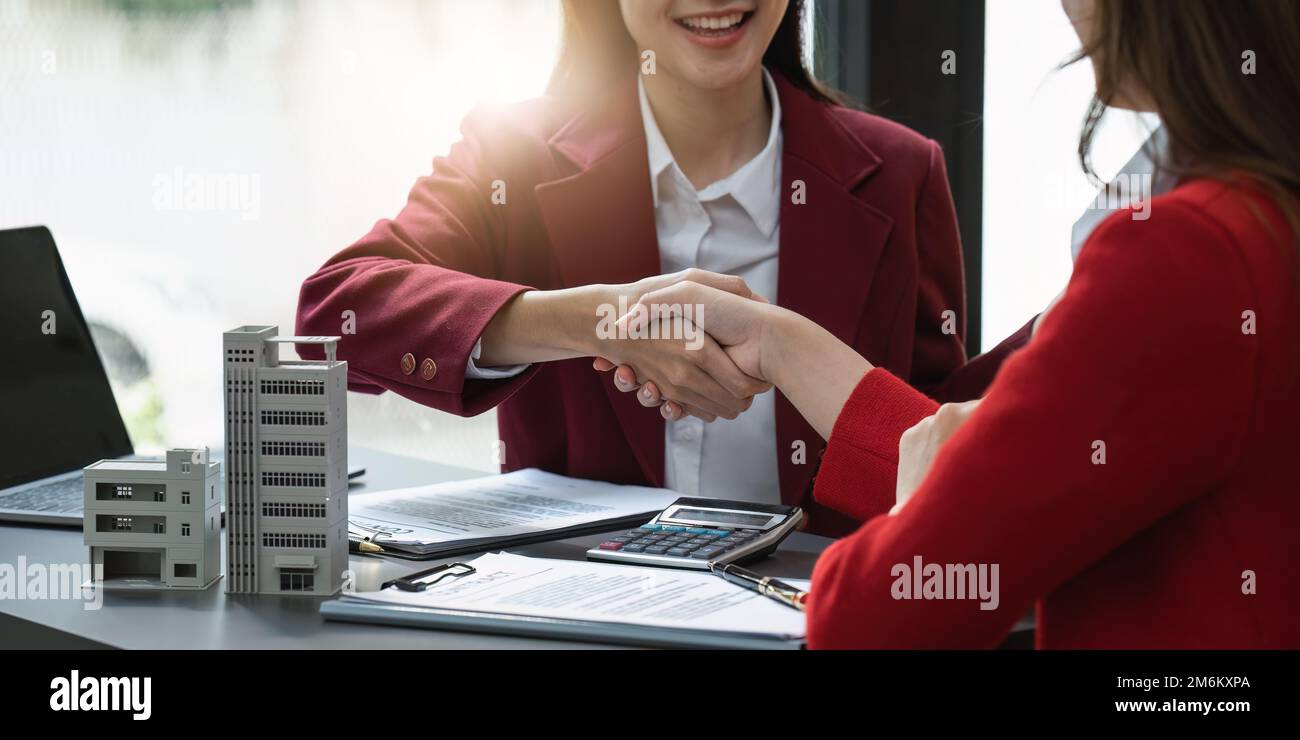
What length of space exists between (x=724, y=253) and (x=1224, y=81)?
926mm

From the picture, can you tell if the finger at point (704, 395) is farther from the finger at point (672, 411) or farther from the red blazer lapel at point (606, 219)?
the red blazer lapel at point (606, 219)

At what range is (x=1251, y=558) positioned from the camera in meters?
0.77

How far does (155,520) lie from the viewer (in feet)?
3.55

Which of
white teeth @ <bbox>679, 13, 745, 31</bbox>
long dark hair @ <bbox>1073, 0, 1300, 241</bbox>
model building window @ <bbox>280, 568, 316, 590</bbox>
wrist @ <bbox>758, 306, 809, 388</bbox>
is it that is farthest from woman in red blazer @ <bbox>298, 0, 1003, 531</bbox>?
long dark hair @ <bbox>1073, 0, 1300, 241</bbox>

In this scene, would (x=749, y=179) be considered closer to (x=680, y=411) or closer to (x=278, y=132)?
(x=680, y=411)

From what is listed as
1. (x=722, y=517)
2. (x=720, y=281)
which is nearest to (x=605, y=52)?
(x=720, y=281)

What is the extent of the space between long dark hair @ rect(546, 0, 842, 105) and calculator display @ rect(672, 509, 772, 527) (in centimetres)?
78

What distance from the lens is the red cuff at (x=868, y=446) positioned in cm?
114

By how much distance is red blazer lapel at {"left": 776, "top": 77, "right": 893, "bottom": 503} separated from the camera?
5.29 feet
